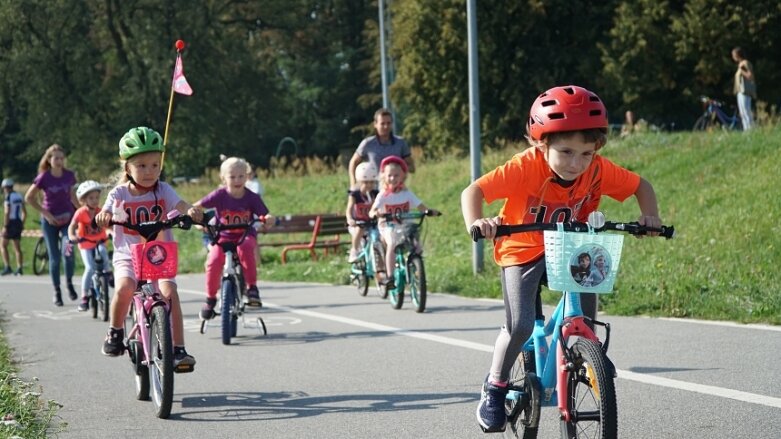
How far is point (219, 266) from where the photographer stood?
11.9 meters

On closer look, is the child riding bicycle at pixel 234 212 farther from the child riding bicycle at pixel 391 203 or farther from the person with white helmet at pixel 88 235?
the person with white helmet at pixel 88 235

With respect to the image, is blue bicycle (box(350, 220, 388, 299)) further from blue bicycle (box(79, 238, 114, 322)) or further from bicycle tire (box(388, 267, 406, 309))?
blue bicycle (box(79, 238, 114, 322))

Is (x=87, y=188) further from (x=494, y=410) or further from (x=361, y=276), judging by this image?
(x=494, y=410)

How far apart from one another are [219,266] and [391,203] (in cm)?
297

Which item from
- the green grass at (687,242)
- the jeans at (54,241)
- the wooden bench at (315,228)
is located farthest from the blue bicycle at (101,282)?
the wooden bench at (315,228)

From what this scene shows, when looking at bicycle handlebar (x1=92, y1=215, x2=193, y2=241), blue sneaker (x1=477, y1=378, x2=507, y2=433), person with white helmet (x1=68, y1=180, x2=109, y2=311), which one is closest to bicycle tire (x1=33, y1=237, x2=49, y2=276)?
→ person with white helmet (x1=68, y1=180, x2=109, y2=311)

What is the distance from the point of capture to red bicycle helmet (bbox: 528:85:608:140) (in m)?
5.45

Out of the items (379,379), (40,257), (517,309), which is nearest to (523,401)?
(517,309)

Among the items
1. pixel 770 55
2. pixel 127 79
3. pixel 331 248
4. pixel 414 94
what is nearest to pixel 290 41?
pixel 127 79

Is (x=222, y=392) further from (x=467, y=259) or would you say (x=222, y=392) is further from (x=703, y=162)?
(x=703, y=162)

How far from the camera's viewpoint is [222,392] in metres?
8.63

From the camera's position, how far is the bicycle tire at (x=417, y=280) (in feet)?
43.3

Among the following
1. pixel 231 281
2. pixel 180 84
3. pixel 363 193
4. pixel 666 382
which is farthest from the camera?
pixel 363 193

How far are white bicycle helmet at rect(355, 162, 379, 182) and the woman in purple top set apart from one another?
3.77 metres
